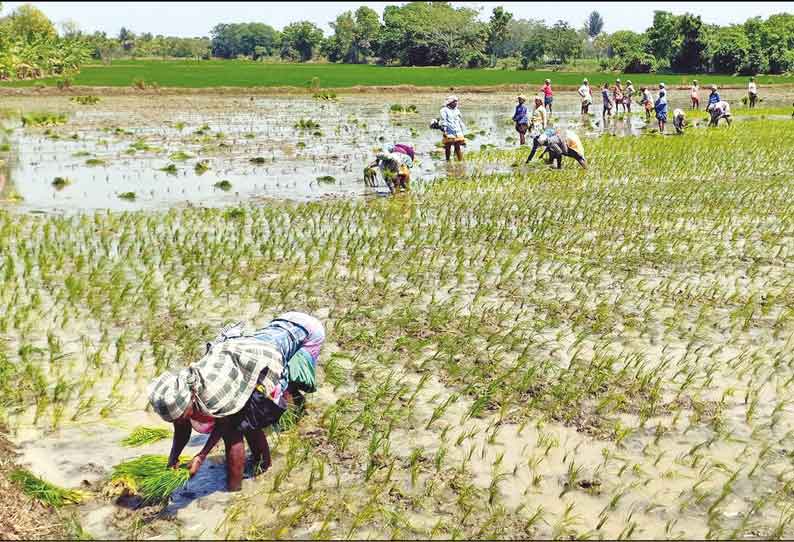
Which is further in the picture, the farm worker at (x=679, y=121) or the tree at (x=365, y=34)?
the tree at (x=365, y=34)

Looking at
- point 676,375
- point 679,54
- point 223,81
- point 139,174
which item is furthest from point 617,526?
point 679,54

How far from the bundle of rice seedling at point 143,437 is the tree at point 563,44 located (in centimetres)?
7385

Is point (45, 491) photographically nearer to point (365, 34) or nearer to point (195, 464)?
point (195, 464)

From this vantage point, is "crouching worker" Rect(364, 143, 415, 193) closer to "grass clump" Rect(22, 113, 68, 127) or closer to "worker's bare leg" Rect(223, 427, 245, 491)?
"worker's bare leg" Rect(223, 427, 245, 491)

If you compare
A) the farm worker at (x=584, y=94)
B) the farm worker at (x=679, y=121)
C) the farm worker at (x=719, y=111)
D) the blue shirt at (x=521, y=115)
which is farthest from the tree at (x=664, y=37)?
the blue shirt at (x=521, y=115)

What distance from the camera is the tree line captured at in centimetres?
5041

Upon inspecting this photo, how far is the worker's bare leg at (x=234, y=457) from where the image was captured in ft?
11.4

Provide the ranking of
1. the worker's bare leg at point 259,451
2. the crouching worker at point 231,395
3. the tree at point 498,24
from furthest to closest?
the tree at point 498,24, the worker's bare leg at point 259,451, the crouching worker at point 231,395

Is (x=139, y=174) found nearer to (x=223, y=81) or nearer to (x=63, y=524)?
(x=63, y=524)

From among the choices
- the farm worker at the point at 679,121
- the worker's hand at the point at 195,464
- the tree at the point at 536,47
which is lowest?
the worker's hand at the point at 195,464

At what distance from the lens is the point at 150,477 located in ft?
11.1

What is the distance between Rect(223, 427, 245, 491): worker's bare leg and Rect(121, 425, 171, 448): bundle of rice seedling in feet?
2.01

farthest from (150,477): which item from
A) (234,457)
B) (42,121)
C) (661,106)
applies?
(42,121)

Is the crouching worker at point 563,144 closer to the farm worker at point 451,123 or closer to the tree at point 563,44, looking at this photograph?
the farm worker at point 451,123
